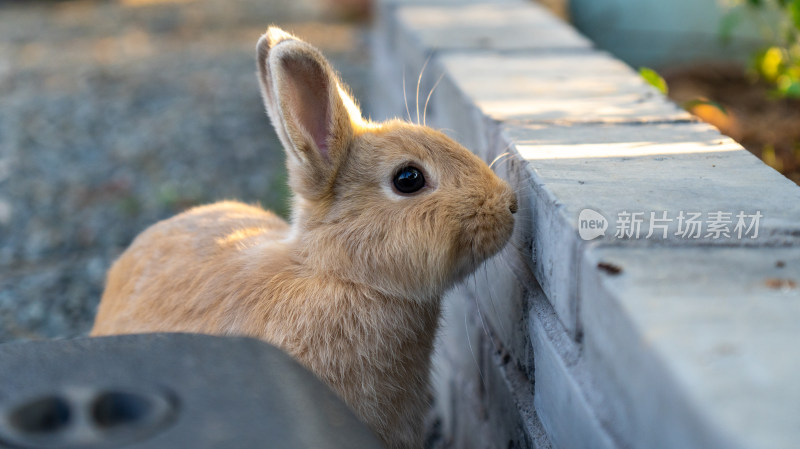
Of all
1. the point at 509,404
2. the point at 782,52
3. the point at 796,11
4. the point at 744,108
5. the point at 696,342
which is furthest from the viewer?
the point at 744,108

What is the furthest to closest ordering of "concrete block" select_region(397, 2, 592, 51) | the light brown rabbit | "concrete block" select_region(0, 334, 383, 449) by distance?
"concrete block" select_region(397, 2, 592, 51)
the light brown rabbit
"concrete block" select_region(0, 334, 383, 449)

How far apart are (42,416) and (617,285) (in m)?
0.99

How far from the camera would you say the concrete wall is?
1.15 meters

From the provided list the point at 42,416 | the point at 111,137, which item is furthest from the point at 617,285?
the point at 111,137

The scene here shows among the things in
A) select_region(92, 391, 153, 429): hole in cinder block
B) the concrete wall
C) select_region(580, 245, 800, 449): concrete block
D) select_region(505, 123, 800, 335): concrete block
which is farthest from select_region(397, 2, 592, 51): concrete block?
select_region(92, 391, 153, 429): hole in cinder block

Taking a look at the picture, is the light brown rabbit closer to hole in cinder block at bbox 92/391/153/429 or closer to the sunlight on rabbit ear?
the sunlight on rabbit ear

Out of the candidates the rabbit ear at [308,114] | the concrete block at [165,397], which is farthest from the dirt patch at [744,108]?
the concrete block at [165,397]

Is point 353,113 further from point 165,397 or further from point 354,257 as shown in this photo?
point 165,397

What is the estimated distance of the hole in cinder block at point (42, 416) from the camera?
1.22 metres

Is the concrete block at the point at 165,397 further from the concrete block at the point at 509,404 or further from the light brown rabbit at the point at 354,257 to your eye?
the concrete block at the point at 509,404

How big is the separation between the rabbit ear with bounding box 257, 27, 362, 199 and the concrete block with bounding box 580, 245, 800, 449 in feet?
2.70

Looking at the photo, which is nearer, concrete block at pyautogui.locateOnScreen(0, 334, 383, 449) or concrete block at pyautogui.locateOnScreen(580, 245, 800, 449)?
concrete block at pyautogui.locateOnScreen(580, 245, 800, 449)

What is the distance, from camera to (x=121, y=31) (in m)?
9.28

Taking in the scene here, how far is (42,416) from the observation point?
1.24 m
